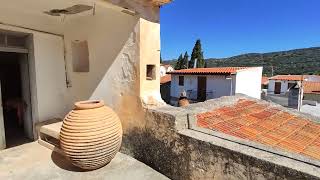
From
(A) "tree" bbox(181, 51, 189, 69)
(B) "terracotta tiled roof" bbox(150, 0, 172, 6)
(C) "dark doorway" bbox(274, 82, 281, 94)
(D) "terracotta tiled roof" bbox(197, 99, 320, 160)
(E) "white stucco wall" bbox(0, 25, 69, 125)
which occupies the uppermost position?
(A) "tree" bbox(181, 51, 189, 69)

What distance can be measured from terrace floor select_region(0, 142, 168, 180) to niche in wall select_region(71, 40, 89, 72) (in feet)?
5.67

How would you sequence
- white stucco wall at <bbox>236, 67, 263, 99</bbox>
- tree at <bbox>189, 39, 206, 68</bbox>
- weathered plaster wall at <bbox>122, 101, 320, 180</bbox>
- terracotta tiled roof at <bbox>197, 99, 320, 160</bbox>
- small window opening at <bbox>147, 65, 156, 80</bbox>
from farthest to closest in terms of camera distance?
tree at <bbox>189, 39, 206, 68</bbox>, white stucco wall at <bbox>236, 67, 263, 99</bbox>, small window opening at <bbox>147, 65, 156, 80</bbox>, terracotta tiled roof at <bbox>197, 99, 320, 160</bbox>, weathered plaster wall at <bbox>122, 101, 320, 180</bbox>

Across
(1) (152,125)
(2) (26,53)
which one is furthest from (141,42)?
(2) (26,53)

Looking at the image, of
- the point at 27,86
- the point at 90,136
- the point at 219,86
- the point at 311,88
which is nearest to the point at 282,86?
the point at 311,88

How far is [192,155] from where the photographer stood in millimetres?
2541

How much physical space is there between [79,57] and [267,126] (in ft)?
12.2

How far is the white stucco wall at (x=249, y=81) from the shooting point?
17781 millimetres

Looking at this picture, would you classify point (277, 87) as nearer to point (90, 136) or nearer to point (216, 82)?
point (216, 82)

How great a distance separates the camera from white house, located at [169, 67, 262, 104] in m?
17.6

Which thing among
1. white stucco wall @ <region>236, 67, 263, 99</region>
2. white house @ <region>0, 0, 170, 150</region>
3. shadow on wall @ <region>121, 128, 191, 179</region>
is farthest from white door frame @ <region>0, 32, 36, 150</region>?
white stucco wall @ <region>236, 67, 263, 99</region>

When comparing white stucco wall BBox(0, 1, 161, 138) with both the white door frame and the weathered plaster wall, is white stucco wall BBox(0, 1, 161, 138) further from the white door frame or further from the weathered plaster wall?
the weathered plaster wall

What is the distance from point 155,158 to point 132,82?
1169 mm

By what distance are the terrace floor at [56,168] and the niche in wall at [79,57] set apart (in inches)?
68.1

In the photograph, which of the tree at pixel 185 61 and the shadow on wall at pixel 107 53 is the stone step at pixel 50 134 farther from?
the tree at pixel 185 61
